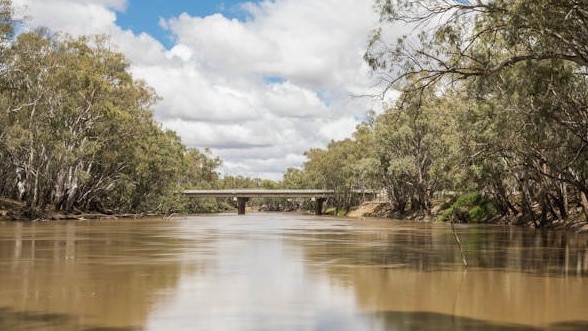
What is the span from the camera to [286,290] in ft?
46.1

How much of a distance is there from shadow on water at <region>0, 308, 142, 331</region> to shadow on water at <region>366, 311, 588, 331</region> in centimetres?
372

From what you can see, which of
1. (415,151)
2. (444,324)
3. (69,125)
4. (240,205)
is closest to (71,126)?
(69,125)

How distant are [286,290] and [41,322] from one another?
5593 millimetres

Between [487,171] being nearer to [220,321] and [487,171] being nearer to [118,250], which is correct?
[118,250]

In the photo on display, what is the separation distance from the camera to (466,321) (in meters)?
10.6

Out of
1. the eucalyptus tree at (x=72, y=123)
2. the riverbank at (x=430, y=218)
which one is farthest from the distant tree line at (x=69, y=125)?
the riverbank at (x=430, y=218)

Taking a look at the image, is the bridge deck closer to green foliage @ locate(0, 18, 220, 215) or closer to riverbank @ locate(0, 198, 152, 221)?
green foliage @ locate(0, 18, 220, 215)

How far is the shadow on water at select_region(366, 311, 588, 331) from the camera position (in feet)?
32.9

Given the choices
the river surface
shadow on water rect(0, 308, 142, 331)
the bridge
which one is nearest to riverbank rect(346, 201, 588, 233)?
the bridge

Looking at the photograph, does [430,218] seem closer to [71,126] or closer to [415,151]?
[415,151]

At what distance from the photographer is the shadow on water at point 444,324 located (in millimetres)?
10016

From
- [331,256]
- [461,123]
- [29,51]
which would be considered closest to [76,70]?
[29,51]

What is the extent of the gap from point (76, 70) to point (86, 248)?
3659 cm

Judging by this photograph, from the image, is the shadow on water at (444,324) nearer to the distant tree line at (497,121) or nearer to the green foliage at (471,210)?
the distant tree line at (497,121)
